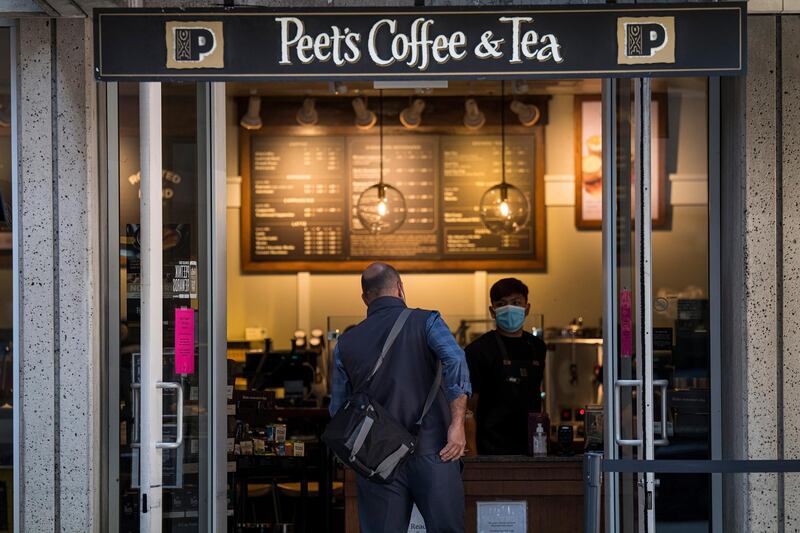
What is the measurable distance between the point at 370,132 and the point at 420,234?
2.89 ft

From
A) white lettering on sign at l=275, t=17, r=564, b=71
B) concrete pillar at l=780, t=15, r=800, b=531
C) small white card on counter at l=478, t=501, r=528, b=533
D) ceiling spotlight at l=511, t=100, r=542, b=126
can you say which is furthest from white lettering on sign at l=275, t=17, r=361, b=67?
ceiling spotlight at l=511, t=100, r=542, b=126

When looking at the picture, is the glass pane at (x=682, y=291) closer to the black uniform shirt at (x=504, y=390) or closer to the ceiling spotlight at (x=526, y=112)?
the black uniform shirt at (x=504, y=390)

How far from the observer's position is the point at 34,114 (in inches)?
188

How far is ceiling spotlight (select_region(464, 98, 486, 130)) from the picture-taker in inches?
350

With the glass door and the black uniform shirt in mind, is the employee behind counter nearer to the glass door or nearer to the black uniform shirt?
the black uniform shirt

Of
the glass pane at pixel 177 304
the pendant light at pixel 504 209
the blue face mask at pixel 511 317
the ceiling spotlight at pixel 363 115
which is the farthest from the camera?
the ceiling spotlight at pixel 363 115

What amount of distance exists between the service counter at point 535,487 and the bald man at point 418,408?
Result: 2.48 feet

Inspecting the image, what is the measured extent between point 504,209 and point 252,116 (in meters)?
2.06

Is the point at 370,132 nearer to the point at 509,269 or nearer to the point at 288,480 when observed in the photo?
the point at 509,269

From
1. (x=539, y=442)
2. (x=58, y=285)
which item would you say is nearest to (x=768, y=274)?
(x=539, y=442)

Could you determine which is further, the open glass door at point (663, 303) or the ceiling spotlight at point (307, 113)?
the ceiling spotlight at point (307, 113)

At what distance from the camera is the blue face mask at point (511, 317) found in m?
5.76

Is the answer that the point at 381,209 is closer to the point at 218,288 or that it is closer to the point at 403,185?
the point at 403,185

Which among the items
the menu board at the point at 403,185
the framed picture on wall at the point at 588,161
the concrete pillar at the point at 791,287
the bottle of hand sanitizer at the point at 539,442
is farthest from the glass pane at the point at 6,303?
the framed picture on wall at the point at 588,161
